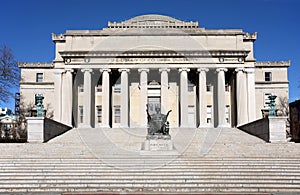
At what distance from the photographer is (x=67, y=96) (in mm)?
47594

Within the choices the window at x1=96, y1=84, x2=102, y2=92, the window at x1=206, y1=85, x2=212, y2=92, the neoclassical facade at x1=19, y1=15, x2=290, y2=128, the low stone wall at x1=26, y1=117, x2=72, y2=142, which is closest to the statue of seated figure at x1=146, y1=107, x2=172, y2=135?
the low stone wall at x1=26, y1=117, x2=72, y2=142

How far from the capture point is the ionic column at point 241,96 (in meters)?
46.5

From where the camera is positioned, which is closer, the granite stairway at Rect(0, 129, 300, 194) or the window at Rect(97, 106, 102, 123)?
the granite stairway at Rect(0, 129, 300, 194)

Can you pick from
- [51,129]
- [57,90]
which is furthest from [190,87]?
[51,129]

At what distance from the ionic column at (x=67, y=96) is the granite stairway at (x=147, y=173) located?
75.6 feet

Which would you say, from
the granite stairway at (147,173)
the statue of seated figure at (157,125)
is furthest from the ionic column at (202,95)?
the granite stairway at (147,173)

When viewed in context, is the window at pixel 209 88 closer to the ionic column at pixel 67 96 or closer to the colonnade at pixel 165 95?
the colonnade at pixel 165 95

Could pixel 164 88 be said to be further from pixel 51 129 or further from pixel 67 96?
pixel 51 129

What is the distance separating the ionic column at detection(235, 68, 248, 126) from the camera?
153 feet

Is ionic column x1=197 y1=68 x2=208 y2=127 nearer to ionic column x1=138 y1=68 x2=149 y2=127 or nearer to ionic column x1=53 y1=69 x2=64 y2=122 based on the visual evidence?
ionic column x1=138 y1=68 x2=149 y2=127

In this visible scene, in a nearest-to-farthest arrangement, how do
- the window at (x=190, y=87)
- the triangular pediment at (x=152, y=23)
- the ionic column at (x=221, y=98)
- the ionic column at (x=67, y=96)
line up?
the ionic column at (x=221, y=98) < the ionic column at (x=67, y=96) < the window at (x=190, y=87) < the triangular pediment at (x=152, y=23)

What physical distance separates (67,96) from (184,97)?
14.7 metres

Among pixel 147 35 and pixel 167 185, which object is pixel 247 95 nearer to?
pixel 147 35

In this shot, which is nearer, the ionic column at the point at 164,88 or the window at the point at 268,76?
the ionic column at the point at 164,88
